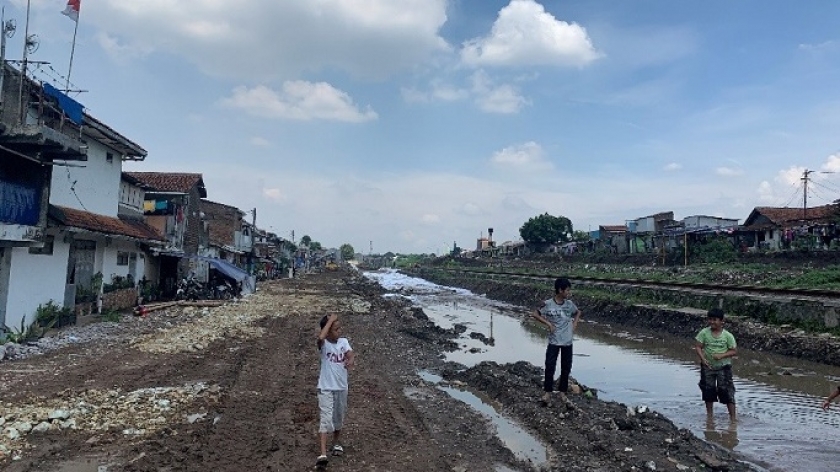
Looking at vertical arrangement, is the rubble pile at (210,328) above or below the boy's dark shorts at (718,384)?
below

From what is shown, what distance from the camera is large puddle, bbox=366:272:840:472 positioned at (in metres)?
8.06

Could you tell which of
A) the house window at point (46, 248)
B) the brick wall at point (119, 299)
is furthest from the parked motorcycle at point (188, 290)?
the house window at point (46, 248)

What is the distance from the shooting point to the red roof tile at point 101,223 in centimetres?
1652

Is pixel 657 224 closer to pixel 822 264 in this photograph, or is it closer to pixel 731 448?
pixel 822 264

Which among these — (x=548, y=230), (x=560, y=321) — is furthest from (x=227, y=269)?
(x=548, y=230)

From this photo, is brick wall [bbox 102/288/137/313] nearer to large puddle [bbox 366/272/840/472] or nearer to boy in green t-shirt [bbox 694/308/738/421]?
large puddle [bbox 366/272/840/472]

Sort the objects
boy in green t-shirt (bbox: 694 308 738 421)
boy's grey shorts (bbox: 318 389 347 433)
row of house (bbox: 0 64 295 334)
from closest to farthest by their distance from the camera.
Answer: boy's grey shorts (bbox: 318 389 347 433), boy in green t-shirt (bbox: 694 308 738 421), row of house (bbox: 0 64 295 334)

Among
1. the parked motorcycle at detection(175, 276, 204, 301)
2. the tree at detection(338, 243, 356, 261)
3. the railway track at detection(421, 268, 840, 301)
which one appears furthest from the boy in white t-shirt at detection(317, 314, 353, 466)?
the tree at detection(338, 243, 356, 261)

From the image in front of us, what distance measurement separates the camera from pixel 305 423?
8.00 meters

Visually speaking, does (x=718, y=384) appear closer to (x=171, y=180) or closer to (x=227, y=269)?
(x=227, y=269)

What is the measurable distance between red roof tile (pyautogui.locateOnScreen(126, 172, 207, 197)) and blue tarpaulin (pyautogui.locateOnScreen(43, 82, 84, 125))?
48.0 ft

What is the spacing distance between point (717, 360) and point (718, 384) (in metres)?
0.47

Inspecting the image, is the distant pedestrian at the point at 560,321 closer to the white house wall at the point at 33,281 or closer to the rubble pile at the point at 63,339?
the rubble pile at the point at 63,339

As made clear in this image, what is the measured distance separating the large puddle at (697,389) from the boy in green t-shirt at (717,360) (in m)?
0.57
